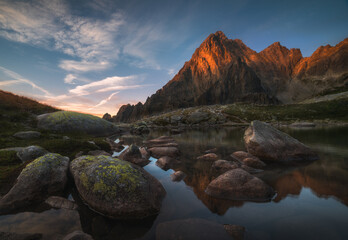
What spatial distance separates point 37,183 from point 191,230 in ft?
22.5

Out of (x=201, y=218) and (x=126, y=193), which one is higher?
(x=126, y=193)

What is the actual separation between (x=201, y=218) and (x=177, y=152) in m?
11.2

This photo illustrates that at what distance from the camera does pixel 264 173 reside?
1097 cm

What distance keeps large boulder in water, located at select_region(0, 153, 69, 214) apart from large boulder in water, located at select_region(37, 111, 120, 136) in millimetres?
14117

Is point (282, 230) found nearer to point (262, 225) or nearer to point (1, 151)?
point (262, 225)

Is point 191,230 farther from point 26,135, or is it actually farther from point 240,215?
point 26,135

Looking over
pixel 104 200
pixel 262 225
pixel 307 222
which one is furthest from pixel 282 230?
pixel 104 200

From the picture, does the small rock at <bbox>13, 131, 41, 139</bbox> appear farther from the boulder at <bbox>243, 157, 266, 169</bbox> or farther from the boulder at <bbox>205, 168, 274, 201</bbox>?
the boulder at <bbox>243, 157, 266, 169</bbox>

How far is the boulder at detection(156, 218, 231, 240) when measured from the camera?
16.0 feet

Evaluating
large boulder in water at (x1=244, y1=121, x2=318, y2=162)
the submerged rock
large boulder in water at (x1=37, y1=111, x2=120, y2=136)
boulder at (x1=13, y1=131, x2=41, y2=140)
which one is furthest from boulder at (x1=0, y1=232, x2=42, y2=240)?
large boulder in water at (x1=37, y1=111, x2=120, y2=136)

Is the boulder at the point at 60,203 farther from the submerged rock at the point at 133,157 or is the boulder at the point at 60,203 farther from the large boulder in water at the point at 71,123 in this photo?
the large boulder in water at the point at 71,123

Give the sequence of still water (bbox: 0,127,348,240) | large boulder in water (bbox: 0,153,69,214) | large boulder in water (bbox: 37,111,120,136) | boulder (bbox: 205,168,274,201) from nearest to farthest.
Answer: still water (bbox: 0,127,348,240) → large boulder in water (bbox: 0,153,69,214) → boulder (bbox: 205,168,274,201) → large boulder in water (bbox: 37,111,120,136)

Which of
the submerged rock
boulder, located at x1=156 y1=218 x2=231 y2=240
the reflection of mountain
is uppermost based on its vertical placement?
the submerged rock

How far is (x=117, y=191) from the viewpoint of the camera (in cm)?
611
